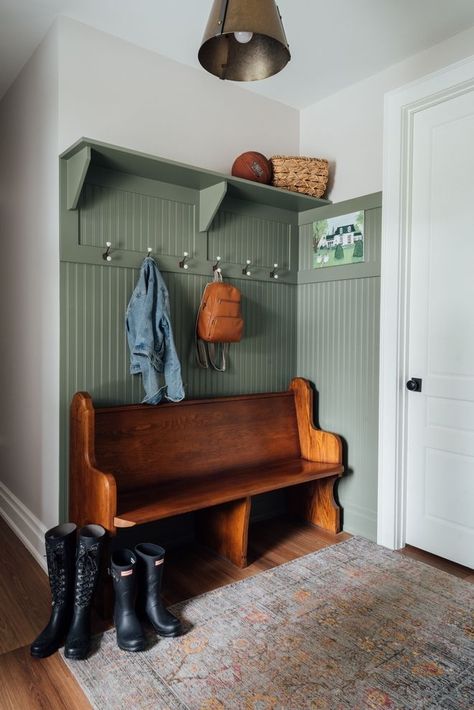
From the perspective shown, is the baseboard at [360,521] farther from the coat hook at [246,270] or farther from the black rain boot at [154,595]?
the coat hook at [246,270]

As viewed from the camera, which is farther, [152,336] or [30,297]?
[30,297]

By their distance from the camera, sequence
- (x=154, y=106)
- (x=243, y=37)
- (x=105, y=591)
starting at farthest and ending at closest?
1. (x=154, y=106)
2. (x=105, y=591)
3. (x=243, y=37)

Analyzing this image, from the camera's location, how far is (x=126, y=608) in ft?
6.35

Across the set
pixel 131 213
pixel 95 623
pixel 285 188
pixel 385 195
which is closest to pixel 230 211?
pixel 285 188

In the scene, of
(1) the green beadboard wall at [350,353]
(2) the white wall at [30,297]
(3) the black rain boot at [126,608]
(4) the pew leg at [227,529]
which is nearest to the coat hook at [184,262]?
(2) the white wall at [30,297]

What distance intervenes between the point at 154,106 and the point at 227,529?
2260 mm

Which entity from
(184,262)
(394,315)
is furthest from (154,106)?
(394,315)

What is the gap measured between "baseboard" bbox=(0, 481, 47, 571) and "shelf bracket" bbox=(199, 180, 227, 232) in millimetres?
1820

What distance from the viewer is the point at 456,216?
8.36ft

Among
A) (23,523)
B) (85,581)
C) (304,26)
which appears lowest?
(23,523)

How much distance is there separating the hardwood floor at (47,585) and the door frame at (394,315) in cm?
28

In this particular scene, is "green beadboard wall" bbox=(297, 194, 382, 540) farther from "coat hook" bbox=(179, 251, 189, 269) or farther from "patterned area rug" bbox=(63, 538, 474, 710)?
"coat hook" bbox=(179, 251, 189, 269)

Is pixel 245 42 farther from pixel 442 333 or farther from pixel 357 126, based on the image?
pixel 442 333

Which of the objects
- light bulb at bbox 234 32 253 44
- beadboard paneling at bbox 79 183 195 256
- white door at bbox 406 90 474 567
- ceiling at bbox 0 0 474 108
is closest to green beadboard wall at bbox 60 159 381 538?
beadboard paneling at bbox 79 183 195 256
